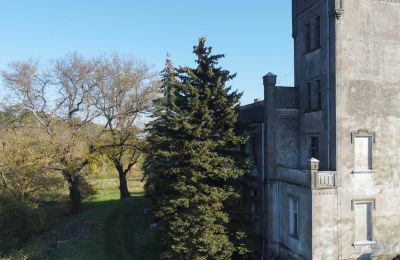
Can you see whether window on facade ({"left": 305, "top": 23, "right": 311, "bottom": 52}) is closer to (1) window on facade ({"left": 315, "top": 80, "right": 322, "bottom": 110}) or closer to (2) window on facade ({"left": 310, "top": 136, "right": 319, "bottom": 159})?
(1) window on facade ({"left": 315, "top": 80, "right": 322, "bottom": 110})

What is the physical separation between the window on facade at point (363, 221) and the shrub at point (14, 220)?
895 inches

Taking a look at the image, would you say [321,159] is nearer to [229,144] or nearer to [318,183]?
[318,183]

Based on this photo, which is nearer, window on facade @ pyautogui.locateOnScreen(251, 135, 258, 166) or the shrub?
window on facade @ pyautogui.locateOnScreen(251, 135, 258, 166)

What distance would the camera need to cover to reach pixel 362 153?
17875 millimetres

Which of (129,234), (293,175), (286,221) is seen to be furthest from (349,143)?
(129,234)

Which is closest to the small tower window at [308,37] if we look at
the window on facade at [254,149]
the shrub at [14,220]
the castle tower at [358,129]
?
the castle tower at [358,129]

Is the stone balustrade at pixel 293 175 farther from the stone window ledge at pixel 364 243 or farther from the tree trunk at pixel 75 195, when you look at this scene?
the tree trunk at pixel 75 195

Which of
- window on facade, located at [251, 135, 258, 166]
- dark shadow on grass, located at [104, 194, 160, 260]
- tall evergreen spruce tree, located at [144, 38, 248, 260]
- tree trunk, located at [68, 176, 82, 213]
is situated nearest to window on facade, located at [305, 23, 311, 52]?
tall evergreen spruce tree, located at [144, 38, 248, 260]

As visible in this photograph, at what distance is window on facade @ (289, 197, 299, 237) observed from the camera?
59.3 feet

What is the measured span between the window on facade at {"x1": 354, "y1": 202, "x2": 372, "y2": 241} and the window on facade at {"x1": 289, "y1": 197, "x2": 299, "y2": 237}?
2.61 m

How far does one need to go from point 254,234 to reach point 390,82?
9.91m

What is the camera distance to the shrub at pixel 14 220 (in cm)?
2795

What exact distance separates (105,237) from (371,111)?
19045 millimetres

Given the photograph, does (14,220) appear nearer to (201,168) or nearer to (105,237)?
(105,237)
